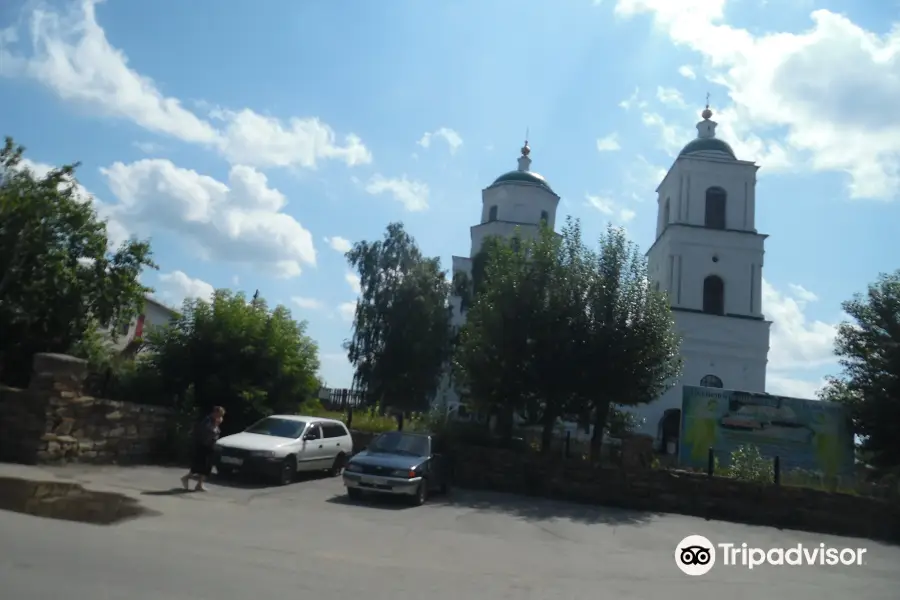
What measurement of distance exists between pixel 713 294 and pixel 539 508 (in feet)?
78.0

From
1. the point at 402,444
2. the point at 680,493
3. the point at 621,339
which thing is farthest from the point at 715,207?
the point at 402,444

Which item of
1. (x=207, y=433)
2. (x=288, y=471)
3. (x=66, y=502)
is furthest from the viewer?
(x=288, y=471)

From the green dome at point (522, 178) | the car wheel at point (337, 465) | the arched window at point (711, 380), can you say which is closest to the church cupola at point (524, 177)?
the green dome at point (522, 178)

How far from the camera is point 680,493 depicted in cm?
1689

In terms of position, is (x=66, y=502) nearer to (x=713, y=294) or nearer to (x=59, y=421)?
(x=59, y=421)

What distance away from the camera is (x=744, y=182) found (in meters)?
36.7

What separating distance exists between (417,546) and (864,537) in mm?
10747

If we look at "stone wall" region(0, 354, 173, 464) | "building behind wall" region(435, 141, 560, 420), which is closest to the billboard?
"stone wall" region(0, 354, 173, 464)

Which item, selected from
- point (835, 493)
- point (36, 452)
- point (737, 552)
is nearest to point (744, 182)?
point (835, 493)

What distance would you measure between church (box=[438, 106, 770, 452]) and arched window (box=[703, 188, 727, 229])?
50 mm

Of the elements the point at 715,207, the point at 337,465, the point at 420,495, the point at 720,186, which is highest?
the point at 720,186

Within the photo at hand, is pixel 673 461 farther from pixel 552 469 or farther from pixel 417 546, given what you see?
pixel 417 546

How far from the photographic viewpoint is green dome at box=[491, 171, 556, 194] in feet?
142

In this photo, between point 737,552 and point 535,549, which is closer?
point 535,549
